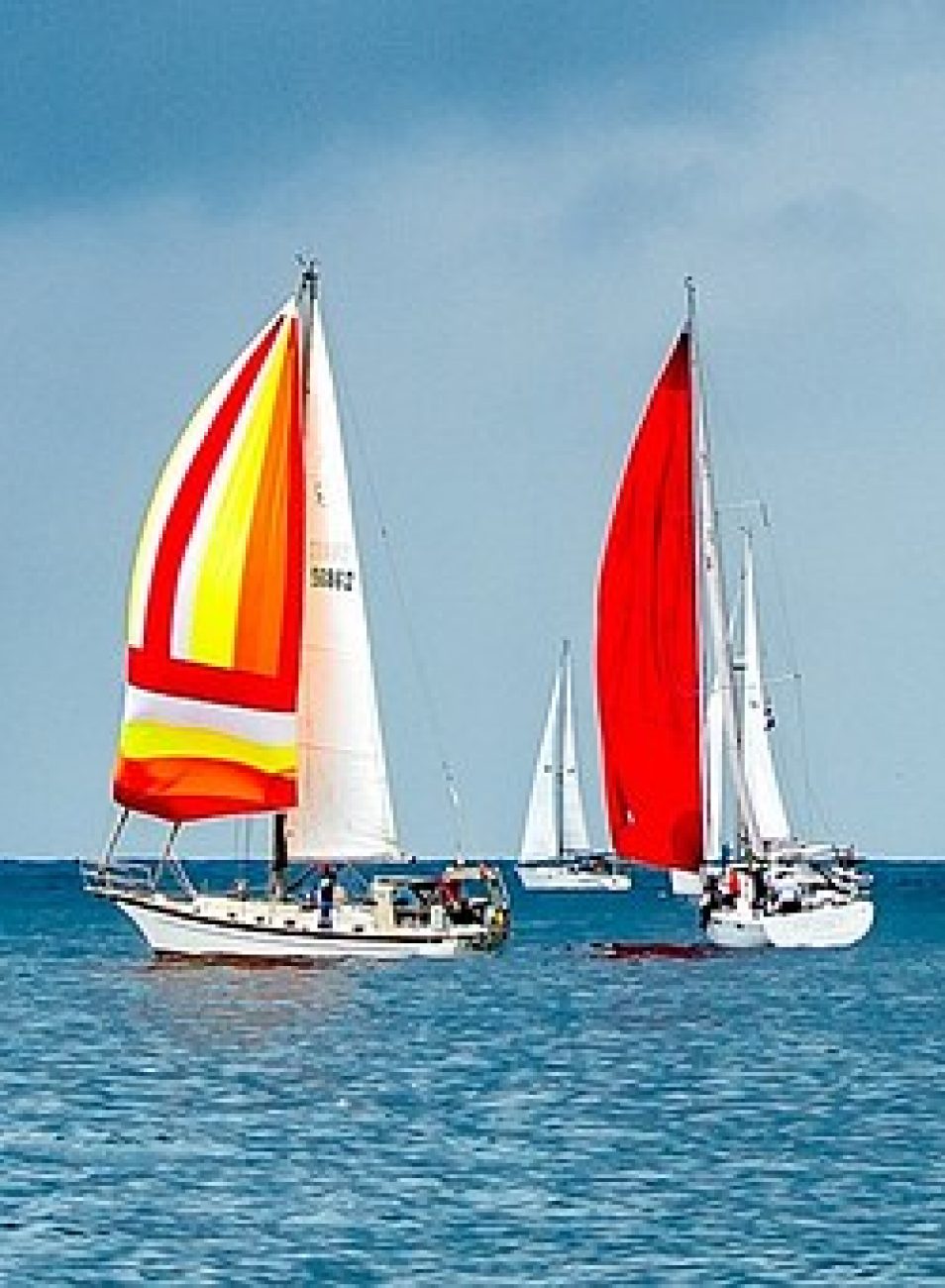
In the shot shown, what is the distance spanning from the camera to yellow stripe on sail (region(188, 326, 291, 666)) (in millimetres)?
66000

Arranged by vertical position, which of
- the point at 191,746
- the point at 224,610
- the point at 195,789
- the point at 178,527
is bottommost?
the point at 195,789

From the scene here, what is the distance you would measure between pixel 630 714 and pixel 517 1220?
42438 millimetres

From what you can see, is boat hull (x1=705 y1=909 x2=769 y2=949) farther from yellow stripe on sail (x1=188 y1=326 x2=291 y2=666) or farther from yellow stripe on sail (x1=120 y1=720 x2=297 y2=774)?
yellow stripe on sail (x1=188 y1=326 x2=291 y2=666)

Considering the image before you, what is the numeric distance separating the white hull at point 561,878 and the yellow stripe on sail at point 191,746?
99180 millimetres

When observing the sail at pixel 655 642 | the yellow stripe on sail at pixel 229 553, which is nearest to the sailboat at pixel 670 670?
the sail at pixel 655 642

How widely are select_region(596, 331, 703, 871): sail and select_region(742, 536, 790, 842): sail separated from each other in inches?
1149

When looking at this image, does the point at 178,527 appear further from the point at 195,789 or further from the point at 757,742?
the point at 757,742

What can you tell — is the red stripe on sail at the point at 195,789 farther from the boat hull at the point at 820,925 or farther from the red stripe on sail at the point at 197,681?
the boat hull at the point at 820,925

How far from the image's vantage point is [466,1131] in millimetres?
39688

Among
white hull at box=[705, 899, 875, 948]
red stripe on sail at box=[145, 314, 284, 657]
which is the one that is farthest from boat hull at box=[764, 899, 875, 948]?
red stripe on sail at box=[145, 314, 284, 657]

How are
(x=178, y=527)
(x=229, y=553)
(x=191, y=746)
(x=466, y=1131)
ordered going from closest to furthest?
(x=466, y=1131) < (x=178, y=527) < (x=229, y=553) < (x=191, y=746)

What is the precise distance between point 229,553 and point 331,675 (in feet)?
13.3

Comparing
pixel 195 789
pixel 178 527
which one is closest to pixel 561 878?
pixel 195 789

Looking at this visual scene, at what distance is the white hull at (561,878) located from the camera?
167 m
